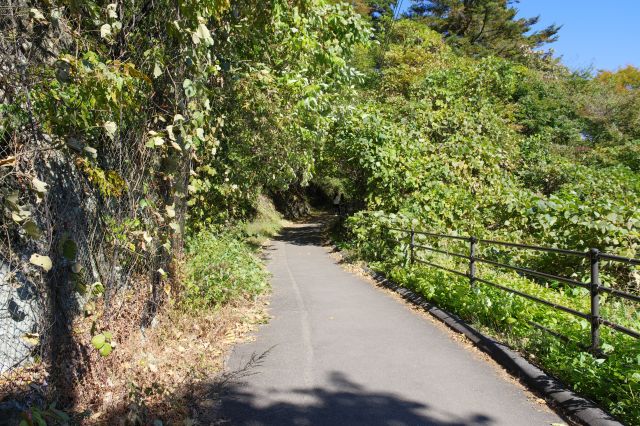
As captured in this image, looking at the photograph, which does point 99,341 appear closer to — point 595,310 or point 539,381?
point 539,381

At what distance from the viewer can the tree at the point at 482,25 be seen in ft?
133

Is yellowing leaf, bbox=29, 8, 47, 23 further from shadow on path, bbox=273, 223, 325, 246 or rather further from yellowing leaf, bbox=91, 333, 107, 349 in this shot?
shadow on path, bbox=273, 223, 325, 246

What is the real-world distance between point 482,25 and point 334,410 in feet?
141

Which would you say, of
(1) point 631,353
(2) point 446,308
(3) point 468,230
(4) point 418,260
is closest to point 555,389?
(1) point 631,353

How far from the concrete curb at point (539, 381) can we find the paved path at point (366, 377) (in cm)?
16

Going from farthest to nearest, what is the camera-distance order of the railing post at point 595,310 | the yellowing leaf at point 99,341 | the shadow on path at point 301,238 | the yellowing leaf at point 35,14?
the shadow on path at point 301,238, the railing post at point 595,310, the yellowing leaf at point 99,341, the yellowing leaf at point 35,14

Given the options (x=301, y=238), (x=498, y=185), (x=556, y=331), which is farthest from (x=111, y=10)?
(x=301, y=238)

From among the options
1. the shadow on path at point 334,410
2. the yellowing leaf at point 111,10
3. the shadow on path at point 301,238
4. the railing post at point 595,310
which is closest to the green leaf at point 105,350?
the shadow on path at point 334,410

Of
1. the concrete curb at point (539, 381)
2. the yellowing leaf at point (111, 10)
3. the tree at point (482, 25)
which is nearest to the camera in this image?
the concrete curb at point (539, 381)

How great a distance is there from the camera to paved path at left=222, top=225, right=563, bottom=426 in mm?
4578

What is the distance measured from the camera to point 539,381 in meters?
5.07

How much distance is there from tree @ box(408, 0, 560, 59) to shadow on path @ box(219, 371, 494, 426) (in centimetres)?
3915

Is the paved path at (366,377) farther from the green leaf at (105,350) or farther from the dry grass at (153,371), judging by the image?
the green leaf at (105,350)

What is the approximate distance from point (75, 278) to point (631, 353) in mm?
4959
